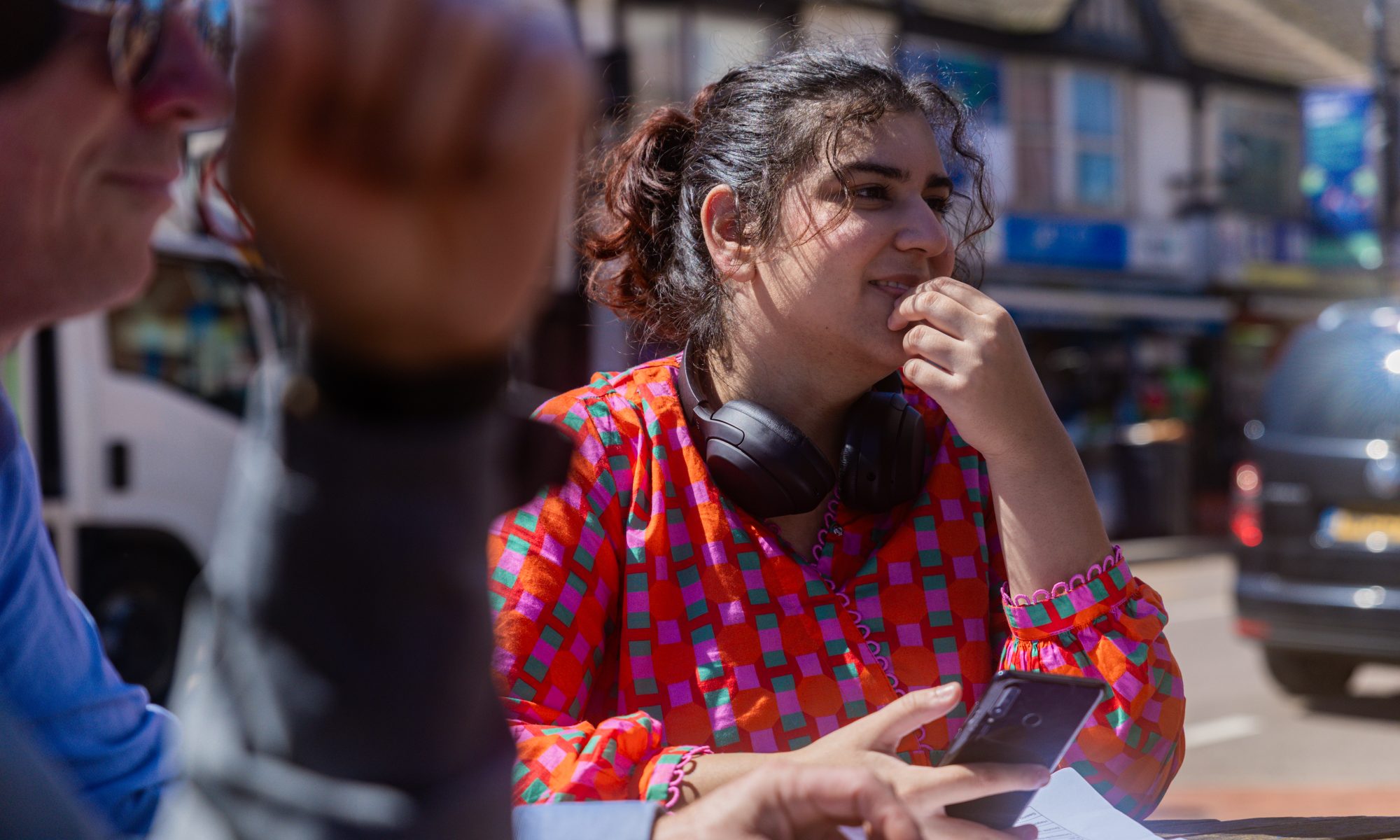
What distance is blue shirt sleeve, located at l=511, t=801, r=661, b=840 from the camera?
96 cm

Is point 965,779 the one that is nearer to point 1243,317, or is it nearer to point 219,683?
point 219,683

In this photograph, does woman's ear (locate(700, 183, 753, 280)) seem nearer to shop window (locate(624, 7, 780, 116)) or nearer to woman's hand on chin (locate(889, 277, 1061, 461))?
woman's hand on chin (locate(889, 277, 1061, 461))

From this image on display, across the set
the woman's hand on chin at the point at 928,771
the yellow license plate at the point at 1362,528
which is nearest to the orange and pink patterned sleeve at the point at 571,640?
the woman's hand on chin at the point at 928,771

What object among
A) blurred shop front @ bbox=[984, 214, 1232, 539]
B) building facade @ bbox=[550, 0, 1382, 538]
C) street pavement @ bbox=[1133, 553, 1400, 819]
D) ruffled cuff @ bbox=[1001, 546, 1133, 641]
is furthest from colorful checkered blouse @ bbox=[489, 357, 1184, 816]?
blurred shop front @ bbox=[984, 214, 1232, 539]

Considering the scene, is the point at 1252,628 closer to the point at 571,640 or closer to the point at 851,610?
the point at 851,610

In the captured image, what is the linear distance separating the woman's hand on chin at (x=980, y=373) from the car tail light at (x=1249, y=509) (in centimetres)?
479

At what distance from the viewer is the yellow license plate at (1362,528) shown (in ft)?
18.1

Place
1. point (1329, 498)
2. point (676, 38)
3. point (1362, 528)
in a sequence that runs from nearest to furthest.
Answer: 1. point (1362, 528)
2. point (1329, 498)
3. point (676, 38)

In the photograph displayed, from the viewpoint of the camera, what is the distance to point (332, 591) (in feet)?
1.77

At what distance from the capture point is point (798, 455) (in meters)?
1.71

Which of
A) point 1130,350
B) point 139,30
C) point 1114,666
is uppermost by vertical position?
point 139,30

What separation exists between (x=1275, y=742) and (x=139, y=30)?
19.2 feet

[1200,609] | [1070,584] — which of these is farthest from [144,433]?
[1200,609]

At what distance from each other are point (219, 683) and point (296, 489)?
0.10 meters
